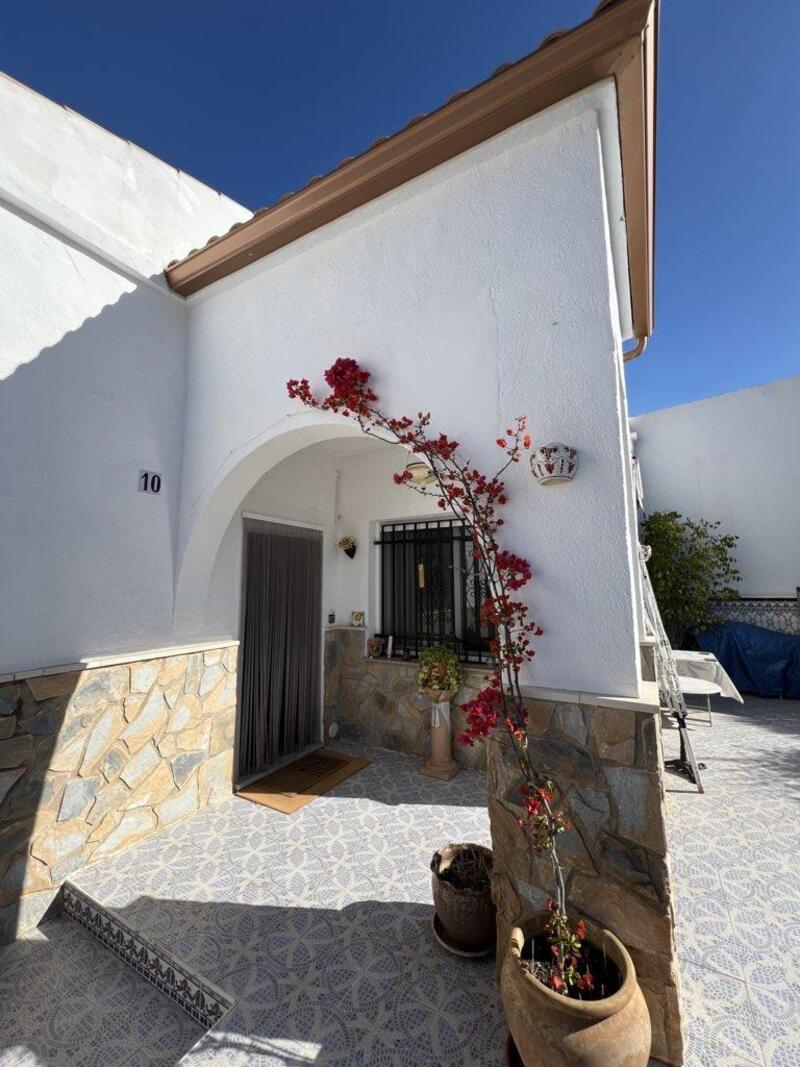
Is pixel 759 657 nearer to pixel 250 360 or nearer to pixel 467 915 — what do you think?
pixel 467 915

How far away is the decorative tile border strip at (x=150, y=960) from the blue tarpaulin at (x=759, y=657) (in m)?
10.6

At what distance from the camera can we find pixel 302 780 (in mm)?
5676

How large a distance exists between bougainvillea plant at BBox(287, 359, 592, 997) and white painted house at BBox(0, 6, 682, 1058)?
0.39 feet

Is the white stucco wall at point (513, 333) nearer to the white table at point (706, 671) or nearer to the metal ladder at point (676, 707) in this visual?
the metal ladder at point (676, 707)

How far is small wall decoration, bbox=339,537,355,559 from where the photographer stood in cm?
734

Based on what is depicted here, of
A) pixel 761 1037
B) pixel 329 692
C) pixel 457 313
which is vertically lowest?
pixel 761 1037

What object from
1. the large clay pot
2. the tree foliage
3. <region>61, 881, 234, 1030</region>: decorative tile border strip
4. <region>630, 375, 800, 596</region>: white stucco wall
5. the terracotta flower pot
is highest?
<region>630, 375, 800, 596</region>: white stucco wall

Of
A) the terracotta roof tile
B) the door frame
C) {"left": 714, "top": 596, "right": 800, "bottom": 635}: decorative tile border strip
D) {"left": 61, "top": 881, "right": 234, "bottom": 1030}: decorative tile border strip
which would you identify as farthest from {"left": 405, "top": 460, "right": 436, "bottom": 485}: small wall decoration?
{"left": 714, "top": 596, "right": 800, "bottom": 635}: decorative tile border strip

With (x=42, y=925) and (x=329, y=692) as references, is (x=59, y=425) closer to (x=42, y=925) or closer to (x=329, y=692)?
(x=42, y=925)

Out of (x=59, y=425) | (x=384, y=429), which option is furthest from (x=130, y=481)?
(x=384, y=429)

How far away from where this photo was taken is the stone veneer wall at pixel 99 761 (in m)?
3.51

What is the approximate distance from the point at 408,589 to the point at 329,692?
6.84 ft

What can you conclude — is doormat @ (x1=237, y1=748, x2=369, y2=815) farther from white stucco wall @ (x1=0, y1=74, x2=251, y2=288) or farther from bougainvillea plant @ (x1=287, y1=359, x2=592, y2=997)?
white stucco wall @ (x1=0, y1=74, x2=251, y2=288)

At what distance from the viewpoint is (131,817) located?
4.25m
